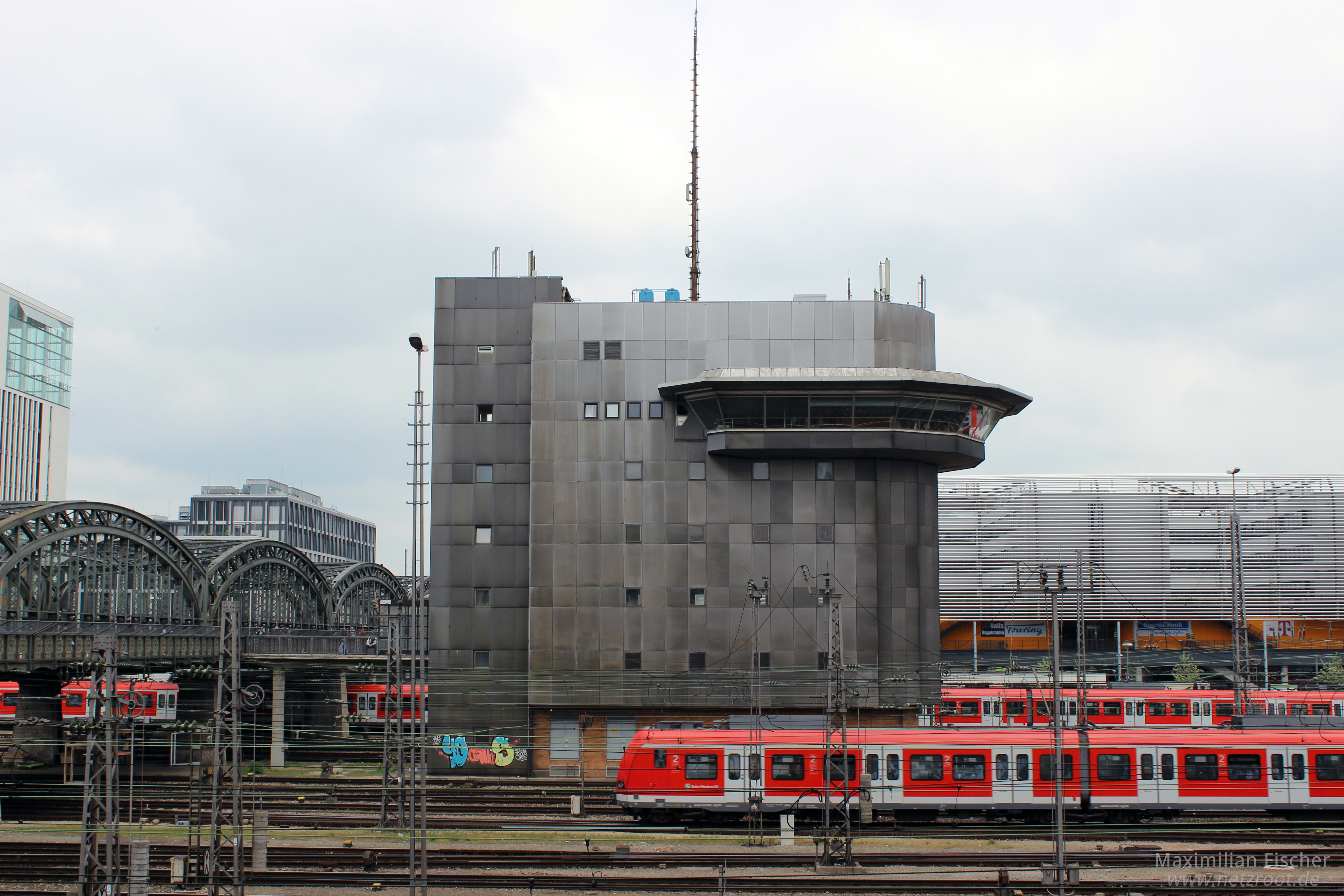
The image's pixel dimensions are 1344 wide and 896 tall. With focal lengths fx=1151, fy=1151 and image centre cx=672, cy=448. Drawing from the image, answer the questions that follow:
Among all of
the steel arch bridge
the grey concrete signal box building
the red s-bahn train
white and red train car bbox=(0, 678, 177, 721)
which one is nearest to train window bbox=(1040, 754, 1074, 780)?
the red s-bahn train

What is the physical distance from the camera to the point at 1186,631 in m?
119

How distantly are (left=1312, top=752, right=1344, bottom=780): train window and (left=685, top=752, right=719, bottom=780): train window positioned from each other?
2120 centimetres

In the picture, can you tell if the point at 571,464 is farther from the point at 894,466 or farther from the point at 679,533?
the point at 894,466

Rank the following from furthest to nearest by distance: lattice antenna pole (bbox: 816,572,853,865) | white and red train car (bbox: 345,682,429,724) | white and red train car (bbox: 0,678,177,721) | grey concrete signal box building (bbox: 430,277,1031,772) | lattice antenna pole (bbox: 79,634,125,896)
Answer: white and red train car (bbox: 345,682,429,724), white and red train car (bbox: 0,678,177,721), grey concrete signal box building (bbox: 430,277,1031,772), lattice antenna pole (bbox: 816,572,853,865), lattice antenna pole (bbox: 79,634,125,896)

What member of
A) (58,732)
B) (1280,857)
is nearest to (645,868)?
(1280,857)

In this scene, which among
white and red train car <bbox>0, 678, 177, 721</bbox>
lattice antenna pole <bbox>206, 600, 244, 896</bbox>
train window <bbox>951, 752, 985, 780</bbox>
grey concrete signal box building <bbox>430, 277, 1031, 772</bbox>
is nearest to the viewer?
lattice antenna pole <bbox>206, 600, 244, 896</bbox>

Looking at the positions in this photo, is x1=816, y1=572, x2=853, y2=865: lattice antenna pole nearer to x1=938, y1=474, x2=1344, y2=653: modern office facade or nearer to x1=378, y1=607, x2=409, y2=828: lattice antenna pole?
x1=378, y1=607, x2=409, y2=828: lattice antenna pole

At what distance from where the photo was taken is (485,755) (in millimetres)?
54969

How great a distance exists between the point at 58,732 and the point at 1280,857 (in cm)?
7185

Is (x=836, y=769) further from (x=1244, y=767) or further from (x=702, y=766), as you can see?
(x=1244, y=767)

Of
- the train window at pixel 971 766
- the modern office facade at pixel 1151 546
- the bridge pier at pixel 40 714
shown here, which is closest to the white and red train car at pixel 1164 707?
the train window at pixel 971 766

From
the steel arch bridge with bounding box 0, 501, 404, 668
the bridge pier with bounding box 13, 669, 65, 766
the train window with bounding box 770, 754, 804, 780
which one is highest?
the steel arch bridge with bounding box 0, 501, 404, 668

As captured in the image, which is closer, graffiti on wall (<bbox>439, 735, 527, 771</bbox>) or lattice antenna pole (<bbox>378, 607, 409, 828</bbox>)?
lattice antenna pole (<bbox>378, 607, 409, 828</bbox>)

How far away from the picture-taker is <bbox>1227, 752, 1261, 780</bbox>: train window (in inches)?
1597
